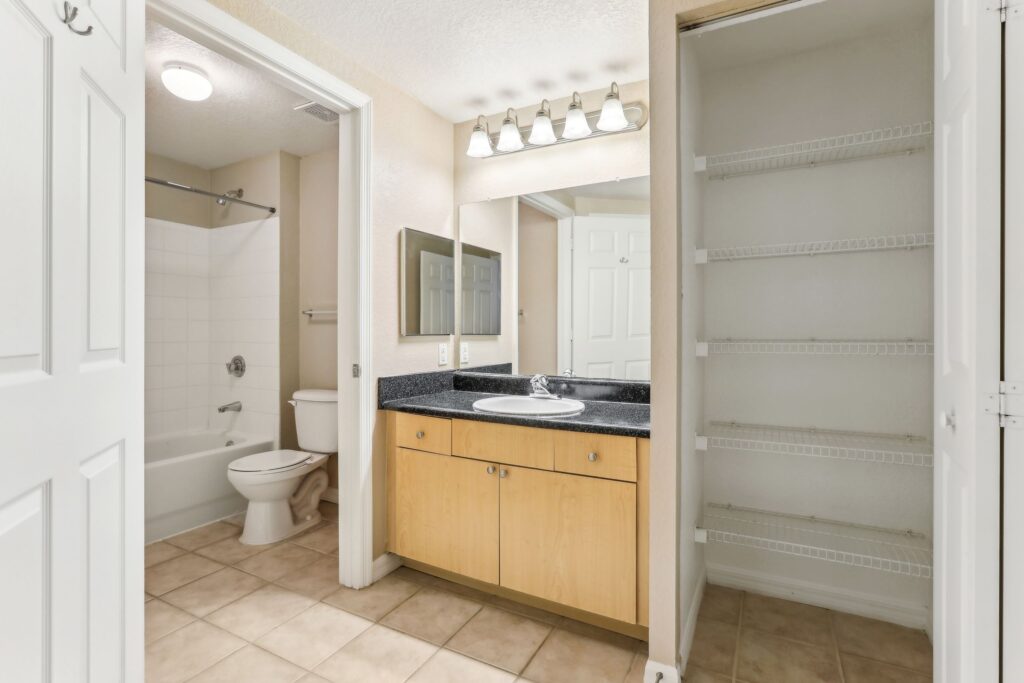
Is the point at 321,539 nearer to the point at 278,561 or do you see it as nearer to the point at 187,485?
the point at 278,561

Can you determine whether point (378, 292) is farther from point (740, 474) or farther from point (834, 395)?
point (834, 395)

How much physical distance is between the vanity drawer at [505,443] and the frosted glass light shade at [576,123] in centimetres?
133

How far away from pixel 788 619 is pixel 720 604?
0.24 m

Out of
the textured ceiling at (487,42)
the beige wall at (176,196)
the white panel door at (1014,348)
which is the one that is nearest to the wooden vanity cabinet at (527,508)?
the white panel door at (1014,348)

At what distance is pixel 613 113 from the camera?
2.12 meters

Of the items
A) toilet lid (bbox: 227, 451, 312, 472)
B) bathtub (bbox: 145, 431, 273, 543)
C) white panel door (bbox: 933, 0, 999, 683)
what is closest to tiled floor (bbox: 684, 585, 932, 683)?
white panel door (bbox: 933, 0, 999, 683)

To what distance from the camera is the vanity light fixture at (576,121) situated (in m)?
2.21

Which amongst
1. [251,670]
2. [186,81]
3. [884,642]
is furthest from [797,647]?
[186,81]

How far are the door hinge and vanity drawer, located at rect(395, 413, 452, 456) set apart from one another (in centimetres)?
163

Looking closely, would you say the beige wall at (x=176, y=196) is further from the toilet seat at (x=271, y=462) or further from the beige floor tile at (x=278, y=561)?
the beige floor tile at (x=278, y=561)

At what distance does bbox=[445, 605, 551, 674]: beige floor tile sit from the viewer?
1.68 meters

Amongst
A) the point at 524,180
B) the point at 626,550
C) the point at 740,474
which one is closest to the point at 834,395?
the point at 740,474

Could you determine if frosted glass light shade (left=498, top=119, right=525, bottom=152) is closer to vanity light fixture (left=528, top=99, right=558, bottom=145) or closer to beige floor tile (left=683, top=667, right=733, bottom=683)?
vanity light fixture (left=528, top=99, right=558, bottom=145)

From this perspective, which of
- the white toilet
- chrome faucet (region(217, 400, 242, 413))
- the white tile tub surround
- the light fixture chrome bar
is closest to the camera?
the light fixture chrome bar
